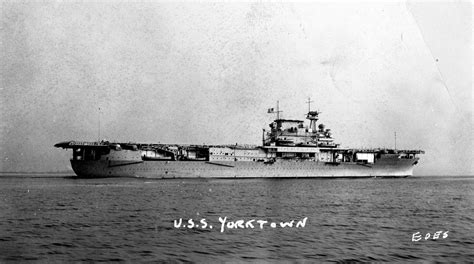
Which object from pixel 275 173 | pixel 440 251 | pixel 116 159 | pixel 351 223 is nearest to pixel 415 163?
pixel 275 173

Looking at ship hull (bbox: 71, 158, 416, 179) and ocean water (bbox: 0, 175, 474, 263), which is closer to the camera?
ocean water (bbox: 0, 175, 474, 263)

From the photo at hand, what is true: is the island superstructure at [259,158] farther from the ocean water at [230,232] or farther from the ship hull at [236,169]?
the ocean water at [230,232]

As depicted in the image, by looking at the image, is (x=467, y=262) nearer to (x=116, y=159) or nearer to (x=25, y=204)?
(x=25, y=204)

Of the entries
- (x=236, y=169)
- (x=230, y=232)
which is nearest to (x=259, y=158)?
(x=236, y=169)

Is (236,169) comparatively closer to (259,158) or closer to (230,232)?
(259,158)

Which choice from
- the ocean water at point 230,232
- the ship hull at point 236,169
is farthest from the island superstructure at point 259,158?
the ocean water at point 230,232

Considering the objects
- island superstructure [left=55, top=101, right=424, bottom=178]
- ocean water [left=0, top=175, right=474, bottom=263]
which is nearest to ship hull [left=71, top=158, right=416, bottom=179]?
island superstructure [left=55, top=101, right=424, bottom=178]

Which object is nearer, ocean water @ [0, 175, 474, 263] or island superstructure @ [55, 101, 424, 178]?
ocean water @ [0, 175, 474, 263]

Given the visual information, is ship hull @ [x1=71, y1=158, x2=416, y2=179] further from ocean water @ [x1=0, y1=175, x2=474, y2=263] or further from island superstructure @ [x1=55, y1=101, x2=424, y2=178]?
ocean water @ [x1=0, y1=175, x2=474, y2=263]
